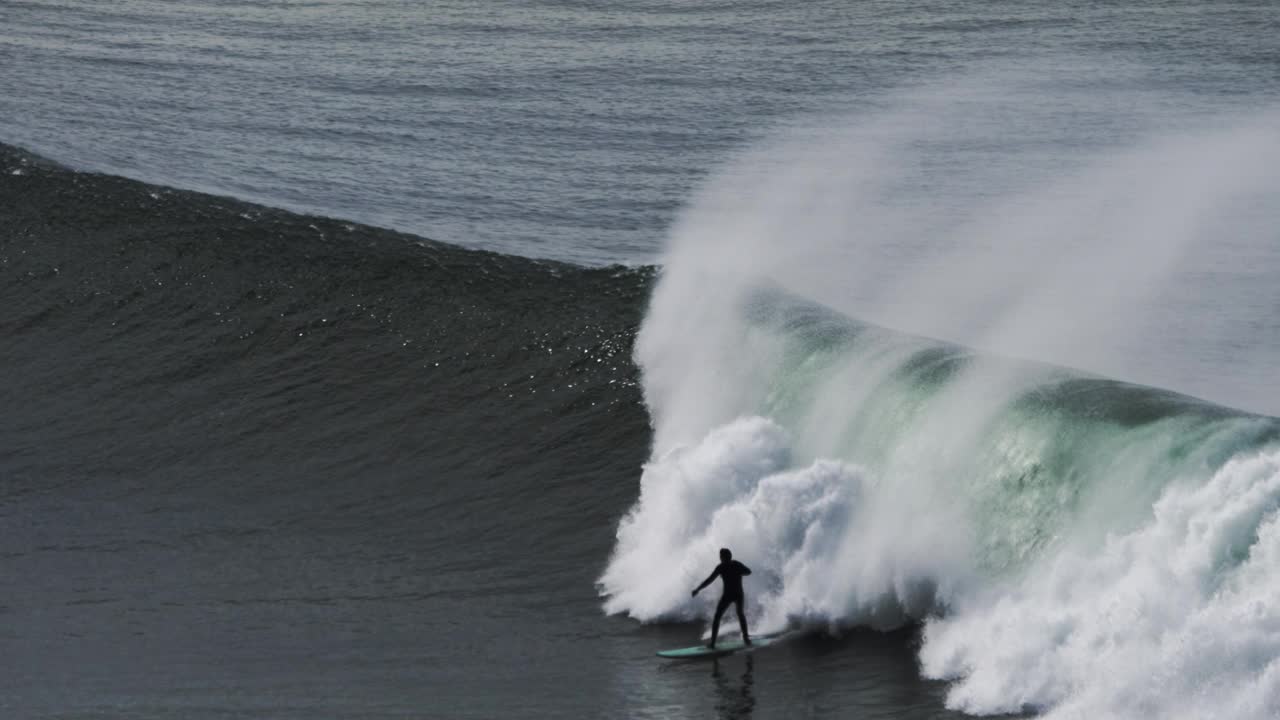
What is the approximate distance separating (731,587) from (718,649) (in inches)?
23.7

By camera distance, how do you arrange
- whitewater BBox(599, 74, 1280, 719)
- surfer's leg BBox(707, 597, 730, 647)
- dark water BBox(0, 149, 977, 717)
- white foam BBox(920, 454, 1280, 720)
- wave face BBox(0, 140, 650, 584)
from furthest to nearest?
wave face BBox(0, 140, 650, 584), surfer's leg BBox(707, 597, 730, 647), dark water BBox(0, 149, 977, 717), whitewater BBox(599, 74, 1280, 719), white foam BBox(920, 454, 1280, 720)

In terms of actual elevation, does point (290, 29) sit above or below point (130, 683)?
above

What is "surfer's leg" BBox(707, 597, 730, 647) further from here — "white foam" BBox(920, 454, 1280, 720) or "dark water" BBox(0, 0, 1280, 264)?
"dark water" BBox(0, 0, 1280, 264)

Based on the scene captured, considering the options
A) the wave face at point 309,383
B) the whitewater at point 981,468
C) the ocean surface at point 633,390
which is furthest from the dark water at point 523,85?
the whitewater at point 981,468

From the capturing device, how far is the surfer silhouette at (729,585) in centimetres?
1683

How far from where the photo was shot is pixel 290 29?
63281 millimetres

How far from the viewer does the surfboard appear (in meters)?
16.8

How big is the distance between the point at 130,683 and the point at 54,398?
1260 centimetres

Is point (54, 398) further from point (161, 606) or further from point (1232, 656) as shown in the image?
point (1232, 656)

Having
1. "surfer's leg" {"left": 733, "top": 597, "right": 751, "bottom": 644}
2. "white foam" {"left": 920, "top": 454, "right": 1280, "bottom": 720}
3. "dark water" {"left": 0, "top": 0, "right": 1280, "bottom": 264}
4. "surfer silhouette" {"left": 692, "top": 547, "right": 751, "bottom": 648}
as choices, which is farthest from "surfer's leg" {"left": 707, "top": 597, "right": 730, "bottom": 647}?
"dark water" {"left": 0, "top": 0, "right": 1280, "bottom": 264}

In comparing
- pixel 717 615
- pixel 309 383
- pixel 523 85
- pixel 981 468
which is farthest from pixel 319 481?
pixel 523 85

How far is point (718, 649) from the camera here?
16891 mm

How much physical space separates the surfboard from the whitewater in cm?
46

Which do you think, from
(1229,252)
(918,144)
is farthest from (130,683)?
(918,144)
